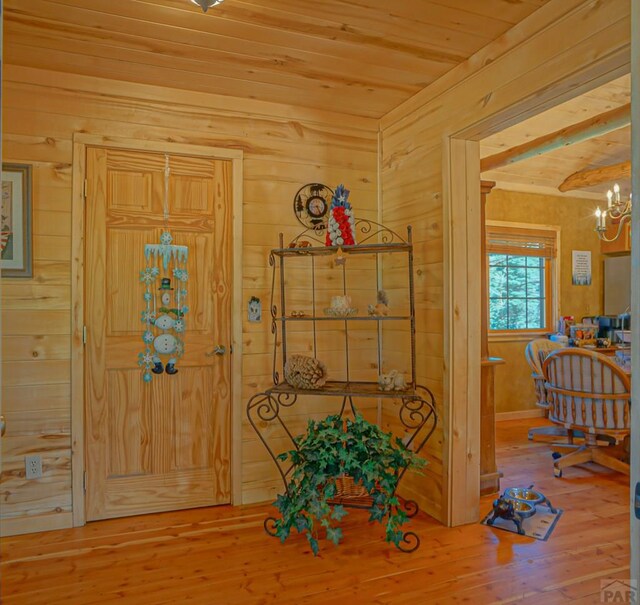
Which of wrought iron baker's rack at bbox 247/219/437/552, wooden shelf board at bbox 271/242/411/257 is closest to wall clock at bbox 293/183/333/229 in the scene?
wrought iron baker's rack at bbox 247/219/437/552

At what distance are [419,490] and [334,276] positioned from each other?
1442 mm

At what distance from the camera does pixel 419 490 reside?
289cm

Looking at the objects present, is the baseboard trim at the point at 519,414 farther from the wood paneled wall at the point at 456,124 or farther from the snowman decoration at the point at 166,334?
the snowman decoration at the point at 166,334

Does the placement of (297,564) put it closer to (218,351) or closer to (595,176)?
(218,351)

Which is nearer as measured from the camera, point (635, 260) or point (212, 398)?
point (635, 260)

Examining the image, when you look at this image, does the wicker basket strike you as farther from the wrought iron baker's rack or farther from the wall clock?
the wall clock

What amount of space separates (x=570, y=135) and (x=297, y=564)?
3.36 meters

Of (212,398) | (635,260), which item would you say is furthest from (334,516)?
(635,260)

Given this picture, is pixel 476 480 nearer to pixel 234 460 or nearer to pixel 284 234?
pixel 234 460

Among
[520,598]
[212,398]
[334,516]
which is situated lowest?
[520,598]

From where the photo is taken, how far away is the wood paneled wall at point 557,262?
5.04 m

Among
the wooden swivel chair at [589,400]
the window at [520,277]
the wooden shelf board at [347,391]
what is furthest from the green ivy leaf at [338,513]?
the window at [520,277]

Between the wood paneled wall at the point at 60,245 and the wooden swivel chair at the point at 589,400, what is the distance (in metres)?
2.10

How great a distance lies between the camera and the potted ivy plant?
92.8 inches
